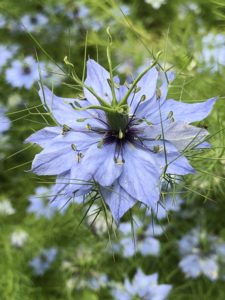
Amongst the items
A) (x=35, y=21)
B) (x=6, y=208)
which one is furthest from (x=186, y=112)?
(x=35, y=21)

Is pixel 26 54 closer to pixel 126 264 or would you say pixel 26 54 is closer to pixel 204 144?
pixel 126 264

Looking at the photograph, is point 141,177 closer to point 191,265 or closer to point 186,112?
point 186,112

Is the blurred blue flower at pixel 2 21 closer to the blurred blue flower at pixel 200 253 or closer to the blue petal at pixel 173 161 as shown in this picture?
the blurred blue flower at pixel 200 253

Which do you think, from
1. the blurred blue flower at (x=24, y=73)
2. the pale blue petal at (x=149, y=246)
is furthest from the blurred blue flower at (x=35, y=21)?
the pale blue petal at (x=149, y=246)

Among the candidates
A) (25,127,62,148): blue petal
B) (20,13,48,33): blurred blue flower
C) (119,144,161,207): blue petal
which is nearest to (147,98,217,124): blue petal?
(119,144,161,207): blue petal

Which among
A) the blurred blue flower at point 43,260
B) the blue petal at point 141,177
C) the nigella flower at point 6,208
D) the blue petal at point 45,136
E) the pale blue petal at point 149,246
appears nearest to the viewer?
the blue petal at point 141,177

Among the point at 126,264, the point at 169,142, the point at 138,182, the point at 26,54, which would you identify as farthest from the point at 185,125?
the point at 26,54
